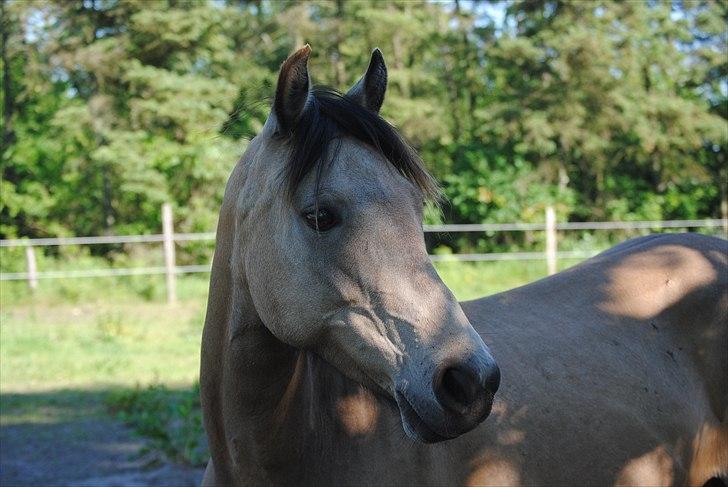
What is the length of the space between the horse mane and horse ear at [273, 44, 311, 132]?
1.0 inches

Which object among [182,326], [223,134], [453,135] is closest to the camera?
[223,134]

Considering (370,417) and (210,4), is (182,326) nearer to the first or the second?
(370,417)

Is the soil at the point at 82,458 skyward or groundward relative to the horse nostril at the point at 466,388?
groundward

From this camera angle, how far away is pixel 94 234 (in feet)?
63.8

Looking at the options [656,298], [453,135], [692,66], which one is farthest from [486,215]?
[656,298]

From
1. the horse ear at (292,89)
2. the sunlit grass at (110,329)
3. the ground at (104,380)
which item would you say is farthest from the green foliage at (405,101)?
the horse ear at (292,89)

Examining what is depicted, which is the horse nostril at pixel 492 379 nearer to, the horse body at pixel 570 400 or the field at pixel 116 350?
the horse body at pixel 570 400

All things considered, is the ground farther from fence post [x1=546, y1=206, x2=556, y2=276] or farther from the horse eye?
the horse eye

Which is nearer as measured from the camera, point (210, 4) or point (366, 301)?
point (366, 301)

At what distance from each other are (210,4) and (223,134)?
1701 cm

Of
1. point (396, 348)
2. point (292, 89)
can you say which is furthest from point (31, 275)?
point (396, 348)

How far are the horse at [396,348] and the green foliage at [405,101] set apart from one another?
1438 cm

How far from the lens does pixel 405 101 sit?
2055 centimetres

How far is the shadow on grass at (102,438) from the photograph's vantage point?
4.55 metres
